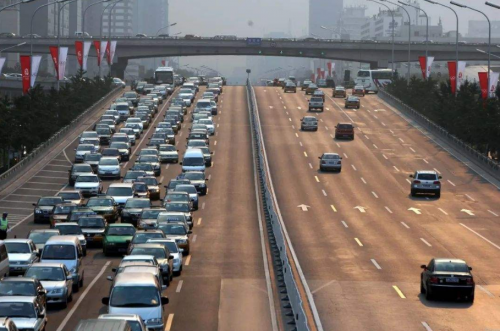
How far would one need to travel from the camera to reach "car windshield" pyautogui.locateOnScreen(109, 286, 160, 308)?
2786 cm

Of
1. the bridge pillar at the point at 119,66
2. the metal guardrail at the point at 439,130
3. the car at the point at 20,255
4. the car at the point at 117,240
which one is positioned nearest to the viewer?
the car at the point at 20,255

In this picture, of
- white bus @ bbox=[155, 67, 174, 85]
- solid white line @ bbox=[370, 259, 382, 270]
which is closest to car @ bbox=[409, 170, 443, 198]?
solid white line @ bbox=[370, 259, 382, 270]

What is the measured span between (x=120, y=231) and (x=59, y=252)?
7673 millimetres

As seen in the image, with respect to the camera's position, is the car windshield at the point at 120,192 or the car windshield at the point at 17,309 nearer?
the car windshield at the point at 17,309

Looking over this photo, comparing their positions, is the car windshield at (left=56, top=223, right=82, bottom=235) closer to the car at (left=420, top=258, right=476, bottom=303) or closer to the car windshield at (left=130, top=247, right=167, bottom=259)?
the car windshield at (left=130, top=247, right=167, bottom=259)

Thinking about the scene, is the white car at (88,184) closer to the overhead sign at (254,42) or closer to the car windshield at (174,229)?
the car windshield at (174,229)

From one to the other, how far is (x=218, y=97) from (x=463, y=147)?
155ft

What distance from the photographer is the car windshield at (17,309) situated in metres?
26.6

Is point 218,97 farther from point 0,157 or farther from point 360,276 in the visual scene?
point 360,276

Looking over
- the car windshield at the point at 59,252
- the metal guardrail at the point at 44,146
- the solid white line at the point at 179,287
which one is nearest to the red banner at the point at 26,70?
the metal guardrail at the point at 44,146

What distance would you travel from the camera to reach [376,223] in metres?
53.6

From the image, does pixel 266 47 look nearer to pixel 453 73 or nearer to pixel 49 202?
pixel 453 73

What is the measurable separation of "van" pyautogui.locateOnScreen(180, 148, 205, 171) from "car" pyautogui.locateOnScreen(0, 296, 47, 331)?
4280 cm

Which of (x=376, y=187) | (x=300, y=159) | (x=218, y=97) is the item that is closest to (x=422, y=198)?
(x=376, y=187)
